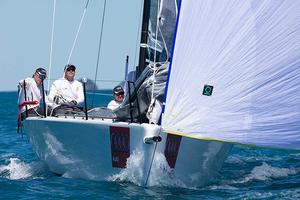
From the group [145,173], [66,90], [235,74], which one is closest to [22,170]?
[66,90]

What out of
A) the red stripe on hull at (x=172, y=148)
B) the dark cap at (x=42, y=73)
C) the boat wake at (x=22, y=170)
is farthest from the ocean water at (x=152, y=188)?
the dark cap at (x=42, y=73)

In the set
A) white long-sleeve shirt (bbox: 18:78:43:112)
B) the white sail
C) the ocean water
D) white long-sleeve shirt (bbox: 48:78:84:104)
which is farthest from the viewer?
white long-sleeve shirt (bbox: 48:78:84:104)

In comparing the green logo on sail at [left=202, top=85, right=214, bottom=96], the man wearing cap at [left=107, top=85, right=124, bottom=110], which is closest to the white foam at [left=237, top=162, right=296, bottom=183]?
the man wearing cap at [left=107, top=85, right=124, bottom=110]

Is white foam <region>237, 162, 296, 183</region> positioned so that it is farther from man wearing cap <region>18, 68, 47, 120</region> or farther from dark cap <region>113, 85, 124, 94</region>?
man wearing cap <region>18, 68, 47, 120</region>

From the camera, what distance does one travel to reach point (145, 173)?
10203mm

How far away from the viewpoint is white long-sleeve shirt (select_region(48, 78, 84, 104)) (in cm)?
1187

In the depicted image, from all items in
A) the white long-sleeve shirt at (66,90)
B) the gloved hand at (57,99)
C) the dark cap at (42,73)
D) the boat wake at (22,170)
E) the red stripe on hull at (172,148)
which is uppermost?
the dark cap at (42,73)

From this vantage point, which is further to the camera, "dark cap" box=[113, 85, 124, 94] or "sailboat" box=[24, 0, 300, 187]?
"dark cap" box=[113, 85, 124, 94]

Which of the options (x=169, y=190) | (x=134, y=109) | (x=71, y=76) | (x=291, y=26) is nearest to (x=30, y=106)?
(x=71, y=76)

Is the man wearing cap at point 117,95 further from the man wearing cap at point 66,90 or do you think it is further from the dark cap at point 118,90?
the man wearing cap at point 66,90

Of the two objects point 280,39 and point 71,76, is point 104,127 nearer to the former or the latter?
point 71,76

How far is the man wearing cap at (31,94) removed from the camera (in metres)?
11.6

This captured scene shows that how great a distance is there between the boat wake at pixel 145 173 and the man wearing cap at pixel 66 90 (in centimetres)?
182

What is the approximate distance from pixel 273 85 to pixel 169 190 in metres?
2.34
